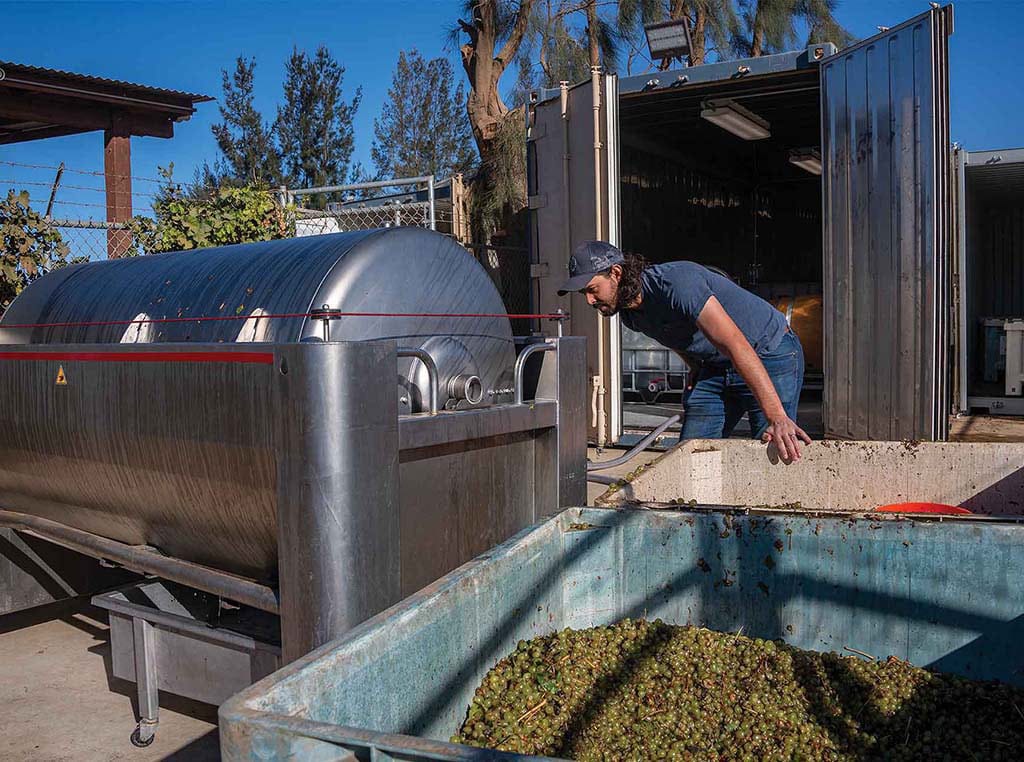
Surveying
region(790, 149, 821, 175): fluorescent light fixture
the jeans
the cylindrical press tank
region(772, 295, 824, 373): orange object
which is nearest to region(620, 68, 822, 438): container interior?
region(772, 295, 824, 373): orange object

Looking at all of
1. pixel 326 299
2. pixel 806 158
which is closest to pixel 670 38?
pixel 806 158

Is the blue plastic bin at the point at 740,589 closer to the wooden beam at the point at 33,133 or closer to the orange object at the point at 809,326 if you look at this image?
the orange object at the point at 809,326

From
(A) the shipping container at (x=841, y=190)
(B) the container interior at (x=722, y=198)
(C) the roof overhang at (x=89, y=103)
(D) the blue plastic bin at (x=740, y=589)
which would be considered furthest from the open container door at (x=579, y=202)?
(D) the blue plastic bin at (x=740, y=589)

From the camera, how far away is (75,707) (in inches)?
154

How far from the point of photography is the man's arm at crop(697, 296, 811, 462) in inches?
155

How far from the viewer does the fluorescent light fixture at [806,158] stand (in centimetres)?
1300

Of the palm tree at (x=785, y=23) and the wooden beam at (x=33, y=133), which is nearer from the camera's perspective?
the wooden beam at (x=33, y=133)

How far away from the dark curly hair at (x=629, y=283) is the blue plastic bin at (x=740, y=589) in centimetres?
132

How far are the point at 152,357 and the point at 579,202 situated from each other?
602 centimetres

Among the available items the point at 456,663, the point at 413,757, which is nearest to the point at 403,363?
the point at 456,663

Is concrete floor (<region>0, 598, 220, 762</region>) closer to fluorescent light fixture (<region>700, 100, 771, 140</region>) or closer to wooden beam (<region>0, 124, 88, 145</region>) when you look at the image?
fluorescent light fixture (<region>700, 100, 771, 140</region>)

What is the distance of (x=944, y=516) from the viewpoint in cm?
→ 328

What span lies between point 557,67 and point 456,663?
1271 cm

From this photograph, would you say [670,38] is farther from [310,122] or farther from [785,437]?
[310,122]
